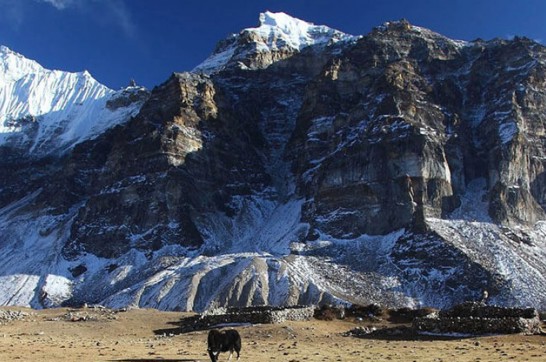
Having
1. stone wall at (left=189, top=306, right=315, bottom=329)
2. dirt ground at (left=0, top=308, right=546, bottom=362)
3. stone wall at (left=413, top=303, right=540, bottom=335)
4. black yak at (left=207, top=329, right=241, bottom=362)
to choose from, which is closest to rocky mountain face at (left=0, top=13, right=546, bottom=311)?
stone wall at (left=189, top=306, right=315, bottom=329)

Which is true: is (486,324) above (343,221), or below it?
below

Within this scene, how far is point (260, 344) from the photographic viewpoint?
37156 mm

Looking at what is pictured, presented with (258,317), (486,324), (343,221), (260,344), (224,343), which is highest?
(343,221)

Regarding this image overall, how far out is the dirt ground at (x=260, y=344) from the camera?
29.6 metres

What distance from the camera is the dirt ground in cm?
2958

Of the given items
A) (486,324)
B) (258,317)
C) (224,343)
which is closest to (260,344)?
(224,343)

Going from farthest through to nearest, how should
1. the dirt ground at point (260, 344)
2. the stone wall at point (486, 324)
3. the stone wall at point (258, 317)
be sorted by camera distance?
the stone wall at point (258, 317) → the stone wall at point (486, 324) → the dirt ground at point (260, 344)

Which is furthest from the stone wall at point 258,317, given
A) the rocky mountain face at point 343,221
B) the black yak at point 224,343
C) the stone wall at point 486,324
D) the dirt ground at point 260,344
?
the rocky mountain face at point 343,221

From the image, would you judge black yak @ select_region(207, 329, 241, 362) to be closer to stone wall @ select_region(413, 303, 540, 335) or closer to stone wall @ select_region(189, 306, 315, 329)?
stone wall @ select_region(413, 303, 540, 335)

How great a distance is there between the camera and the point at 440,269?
130 meters

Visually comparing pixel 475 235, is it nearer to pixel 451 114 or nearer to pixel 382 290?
pixel 382 290

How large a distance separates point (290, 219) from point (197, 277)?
50.5 m

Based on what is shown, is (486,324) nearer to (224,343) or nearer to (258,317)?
(258,317)

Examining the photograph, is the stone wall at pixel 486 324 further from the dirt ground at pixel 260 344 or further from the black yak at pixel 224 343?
the black yak at pixel 224 343
